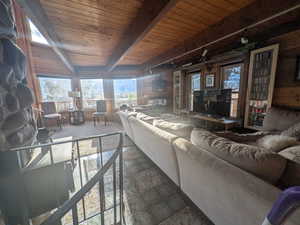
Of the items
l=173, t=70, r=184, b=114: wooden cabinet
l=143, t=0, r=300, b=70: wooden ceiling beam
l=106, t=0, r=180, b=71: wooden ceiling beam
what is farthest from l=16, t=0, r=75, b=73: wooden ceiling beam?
l=173, t=70, r=184, b=114: wooden cabinet

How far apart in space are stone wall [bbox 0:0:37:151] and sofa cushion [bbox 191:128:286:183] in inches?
58.4

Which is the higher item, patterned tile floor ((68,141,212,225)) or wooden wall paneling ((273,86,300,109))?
wooden wall paneling ((273,86,300,109))

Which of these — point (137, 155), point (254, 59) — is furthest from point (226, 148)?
point (254, 59)

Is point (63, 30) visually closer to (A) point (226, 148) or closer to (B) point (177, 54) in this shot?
(B) point (177, 54)

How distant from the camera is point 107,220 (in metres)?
1.32

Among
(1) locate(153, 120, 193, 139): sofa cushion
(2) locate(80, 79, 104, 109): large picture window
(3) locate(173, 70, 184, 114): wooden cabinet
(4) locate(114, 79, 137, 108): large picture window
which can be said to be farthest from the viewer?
(4) locate(114, 79, 137, 108): large picture window

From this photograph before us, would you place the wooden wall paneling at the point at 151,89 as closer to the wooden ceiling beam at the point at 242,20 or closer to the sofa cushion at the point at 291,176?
the wooden ceiling beam at the point at 242,20

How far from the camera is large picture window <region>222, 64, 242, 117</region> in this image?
290 centimetres

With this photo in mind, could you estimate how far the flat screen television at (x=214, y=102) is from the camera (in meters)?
2.94

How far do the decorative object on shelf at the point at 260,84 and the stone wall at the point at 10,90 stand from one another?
343 centimetres

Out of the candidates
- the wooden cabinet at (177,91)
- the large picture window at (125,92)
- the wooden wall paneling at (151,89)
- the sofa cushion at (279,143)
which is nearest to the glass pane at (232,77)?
the wooden cabinet at (177,91)

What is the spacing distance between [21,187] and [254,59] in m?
3.78

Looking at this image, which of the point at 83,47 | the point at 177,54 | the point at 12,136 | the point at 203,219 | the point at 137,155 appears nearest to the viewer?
the point at 12,136

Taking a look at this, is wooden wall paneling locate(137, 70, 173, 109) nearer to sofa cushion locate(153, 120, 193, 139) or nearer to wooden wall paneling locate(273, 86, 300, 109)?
wooden wall paneling locate(273, 86, 300, 109)
